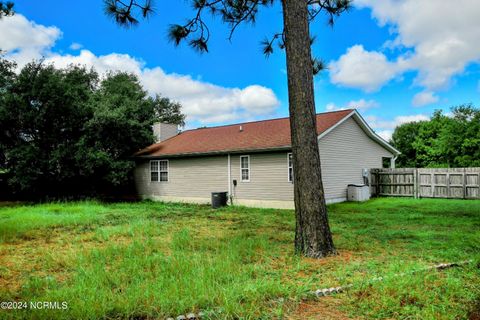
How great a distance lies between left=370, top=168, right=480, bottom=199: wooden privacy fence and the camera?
49.4ft

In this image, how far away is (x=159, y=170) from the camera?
63.1ft

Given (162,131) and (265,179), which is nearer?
(265,179)

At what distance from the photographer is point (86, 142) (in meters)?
17.6

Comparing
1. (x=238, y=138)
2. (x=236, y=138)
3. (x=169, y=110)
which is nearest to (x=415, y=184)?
(x=238, y=138)

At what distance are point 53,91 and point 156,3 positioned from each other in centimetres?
1267

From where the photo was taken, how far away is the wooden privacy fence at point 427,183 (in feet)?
49.4

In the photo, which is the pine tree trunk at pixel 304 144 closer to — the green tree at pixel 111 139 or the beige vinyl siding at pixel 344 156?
the beige vinyl siding at pixel 344 156

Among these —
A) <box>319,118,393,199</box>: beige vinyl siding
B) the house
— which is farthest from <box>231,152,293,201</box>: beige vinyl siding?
<box>319,118,393,199</box>: beige vinyl siding

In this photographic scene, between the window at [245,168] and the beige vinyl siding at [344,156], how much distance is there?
3.31 metres

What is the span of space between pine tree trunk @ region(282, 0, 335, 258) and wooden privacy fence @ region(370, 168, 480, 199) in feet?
40.3

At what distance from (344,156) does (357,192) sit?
5.66 feet

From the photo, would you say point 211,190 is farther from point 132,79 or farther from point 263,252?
point 132,79

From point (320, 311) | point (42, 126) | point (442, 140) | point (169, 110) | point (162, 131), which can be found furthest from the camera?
point (169, 110)

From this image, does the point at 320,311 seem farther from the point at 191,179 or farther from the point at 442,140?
the point at 442,140
